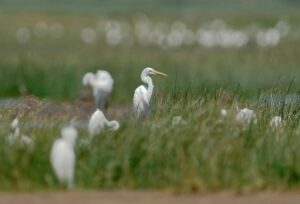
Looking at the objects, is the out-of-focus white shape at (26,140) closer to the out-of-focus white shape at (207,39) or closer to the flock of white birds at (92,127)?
the flock of white birds at (92,127)

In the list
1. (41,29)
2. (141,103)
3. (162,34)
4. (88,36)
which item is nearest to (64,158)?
(141,103)

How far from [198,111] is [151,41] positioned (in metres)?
31.3

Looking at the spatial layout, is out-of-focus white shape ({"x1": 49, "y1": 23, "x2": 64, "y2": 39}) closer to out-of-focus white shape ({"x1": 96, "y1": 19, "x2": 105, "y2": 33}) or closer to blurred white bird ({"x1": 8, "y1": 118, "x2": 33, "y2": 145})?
out-of-focus white shape ({"x1": 96, "y1": 19, "x2": 105, "y2": 33})

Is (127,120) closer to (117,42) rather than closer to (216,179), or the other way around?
(216,179)

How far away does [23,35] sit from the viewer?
45156 millimetres

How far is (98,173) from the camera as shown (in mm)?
11227

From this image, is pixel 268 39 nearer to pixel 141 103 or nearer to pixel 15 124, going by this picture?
pixel 141 103

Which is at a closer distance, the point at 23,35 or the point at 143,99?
the point at 143,99

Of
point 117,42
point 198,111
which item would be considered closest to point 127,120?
point 198,111

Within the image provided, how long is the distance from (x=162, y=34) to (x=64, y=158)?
119 feet

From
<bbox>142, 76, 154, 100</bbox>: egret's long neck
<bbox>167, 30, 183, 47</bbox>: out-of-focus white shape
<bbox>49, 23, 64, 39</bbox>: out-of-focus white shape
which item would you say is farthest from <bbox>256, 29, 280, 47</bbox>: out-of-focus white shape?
<bbox>142, 76, 154, 100</bbox>: egret's long neck

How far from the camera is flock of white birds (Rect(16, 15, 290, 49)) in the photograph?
40250mm

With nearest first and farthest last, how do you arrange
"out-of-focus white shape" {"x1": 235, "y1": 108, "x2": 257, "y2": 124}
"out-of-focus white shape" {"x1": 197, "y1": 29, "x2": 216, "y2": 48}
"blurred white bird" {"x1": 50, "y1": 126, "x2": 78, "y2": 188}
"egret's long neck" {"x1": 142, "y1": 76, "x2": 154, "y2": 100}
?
"blurred white bird" {"x1": 50, "y1": 126, "x2": 78, "y2": 188}, "out-of-focus white shape" {"x1": 235, "y1": 108, "x2": 257, "y2": 124}, "egret's long neck" {"x1": 142, "y1": 76, "x2": 154, "y2": 100}, "out-of-focus white shape" {"x1": 197, "y1": 29, "x2": 216, "y2": 48}

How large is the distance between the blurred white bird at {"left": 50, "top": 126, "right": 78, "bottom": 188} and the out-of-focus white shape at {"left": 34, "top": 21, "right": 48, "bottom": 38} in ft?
122
